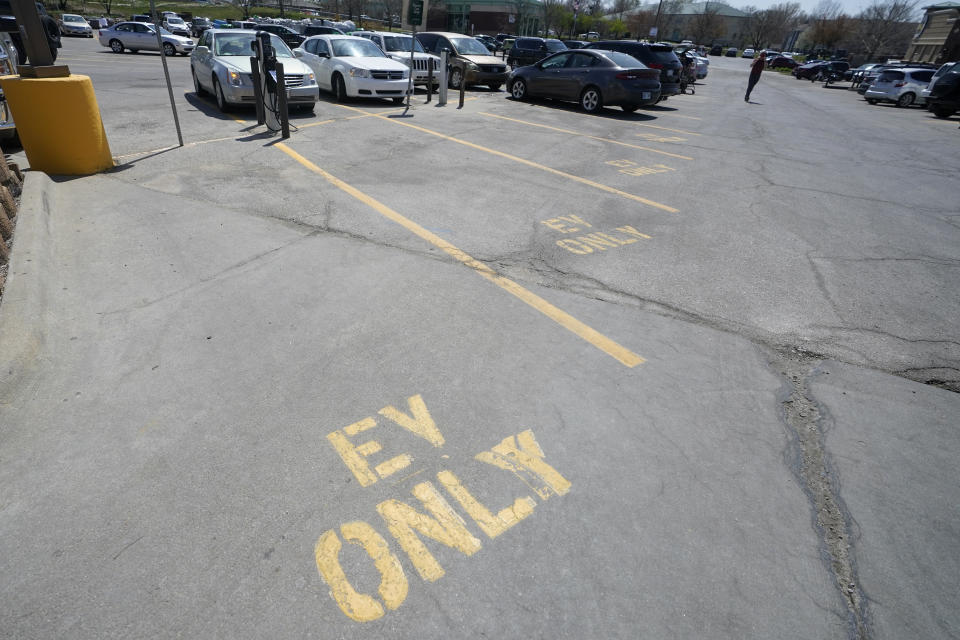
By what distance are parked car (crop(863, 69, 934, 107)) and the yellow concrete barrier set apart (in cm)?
3060

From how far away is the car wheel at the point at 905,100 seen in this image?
23.8 m

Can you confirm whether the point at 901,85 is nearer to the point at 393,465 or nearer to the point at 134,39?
the point at 393,465

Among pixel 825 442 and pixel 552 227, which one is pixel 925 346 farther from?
pixel 552 227

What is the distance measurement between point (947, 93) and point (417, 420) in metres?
25.4

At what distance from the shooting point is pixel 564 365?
12.0ft

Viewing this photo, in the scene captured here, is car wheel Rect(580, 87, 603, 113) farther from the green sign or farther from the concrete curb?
the concrete curb

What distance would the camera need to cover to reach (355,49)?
46.7 ft

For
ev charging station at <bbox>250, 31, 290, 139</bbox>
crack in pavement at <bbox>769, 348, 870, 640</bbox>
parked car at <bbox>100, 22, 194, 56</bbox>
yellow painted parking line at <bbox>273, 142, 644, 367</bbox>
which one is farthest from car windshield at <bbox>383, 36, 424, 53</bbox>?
parked car at <bbox>100, 22, 194, 56</bbox>

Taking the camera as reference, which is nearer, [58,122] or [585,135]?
[58,122]

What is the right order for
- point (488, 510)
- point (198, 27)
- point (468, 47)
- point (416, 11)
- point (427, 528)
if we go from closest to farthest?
point (427, 528)
point (488, 510)
point (416, 11)
point (468, 47)
point (198, 27)

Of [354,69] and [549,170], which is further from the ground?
[354,69]

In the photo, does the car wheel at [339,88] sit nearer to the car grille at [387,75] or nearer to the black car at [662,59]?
the car grille at [387,75]

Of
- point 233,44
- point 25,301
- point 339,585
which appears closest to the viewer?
point 339,585

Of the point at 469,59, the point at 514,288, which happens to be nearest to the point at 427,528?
the point at 514,288
